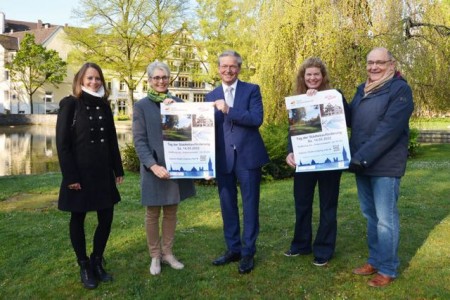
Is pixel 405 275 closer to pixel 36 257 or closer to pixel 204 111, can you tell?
pixel 204 111

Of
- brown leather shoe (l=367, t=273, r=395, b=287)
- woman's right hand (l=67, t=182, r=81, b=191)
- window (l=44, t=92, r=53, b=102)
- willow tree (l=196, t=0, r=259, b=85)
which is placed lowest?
brown leather shoe (l=367, t=273, r=395, b=287)

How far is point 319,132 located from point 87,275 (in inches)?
107

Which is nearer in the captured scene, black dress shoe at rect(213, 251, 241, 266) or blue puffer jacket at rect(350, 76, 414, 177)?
blue puffer jacket at rect(350, 76, 414, 177)

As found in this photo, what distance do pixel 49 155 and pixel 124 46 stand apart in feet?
48.6

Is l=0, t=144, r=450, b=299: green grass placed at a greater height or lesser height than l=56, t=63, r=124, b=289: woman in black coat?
lesser

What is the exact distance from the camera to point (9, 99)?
57.7 metres

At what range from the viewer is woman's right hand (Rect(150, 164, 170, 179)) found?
4.26m

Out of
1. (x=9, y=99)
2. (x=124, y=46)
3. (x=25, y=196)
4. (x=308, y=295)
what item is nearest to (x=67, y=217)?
(x=25, y=196)

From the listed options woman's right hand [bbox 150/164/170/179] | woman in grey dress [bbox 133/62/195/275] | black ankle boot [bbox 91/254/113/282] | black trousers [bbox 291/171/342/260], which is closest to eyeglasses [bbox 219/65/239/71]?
woman in grey dress [bbox 133/62/195/275]

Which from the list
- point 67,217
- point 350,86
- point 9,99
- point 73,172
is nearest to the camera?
point 73,172

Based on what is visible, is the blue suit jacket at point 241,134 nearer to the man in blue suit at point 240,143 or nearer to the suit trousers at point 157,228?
the man in blue suit at point 240,143

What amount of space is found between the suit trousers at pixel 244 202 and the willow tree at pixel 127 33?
29.5 metres

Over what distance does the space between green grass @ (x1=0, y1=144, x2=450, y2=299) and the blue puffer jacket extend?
Result: 121 cm

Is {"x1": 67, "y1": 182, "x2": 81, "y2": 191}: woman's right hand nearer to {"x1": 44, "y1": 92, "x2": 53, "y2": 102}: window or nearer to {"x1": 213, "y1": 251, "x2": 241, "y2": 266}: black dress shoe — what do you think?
{"x1": 213, "y1": 251, "x2": 241, "y2": 266}: black dress shoe
